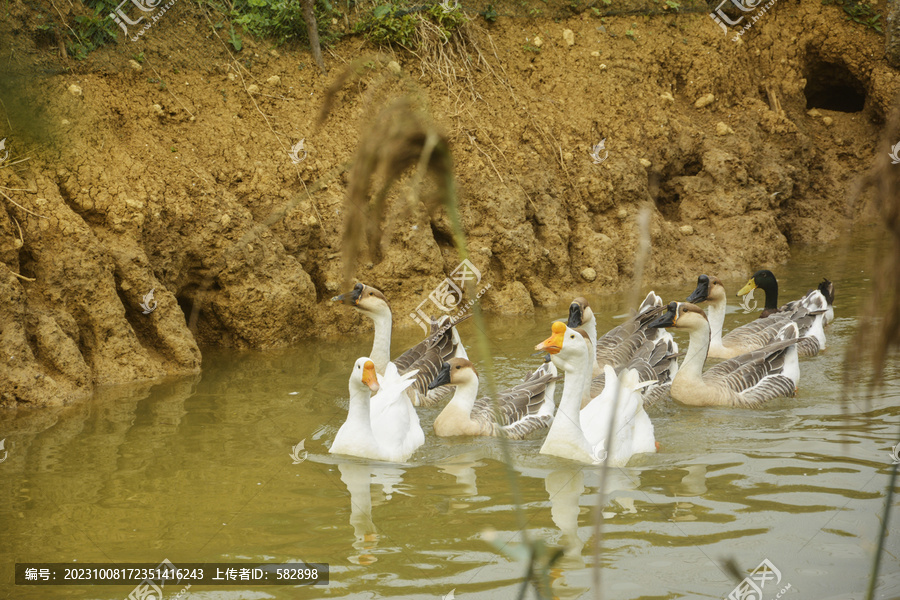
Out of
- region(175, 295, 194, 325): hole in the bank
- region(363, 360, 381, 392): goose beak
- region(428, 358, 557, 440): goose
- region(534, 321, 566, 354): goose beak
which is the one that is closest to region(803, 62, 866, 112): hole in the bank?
region(428, 358, 557, 440): goose

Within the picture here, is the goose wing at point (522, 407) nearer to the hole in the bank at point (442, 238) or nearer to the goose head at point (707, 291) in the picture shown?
the goose head at point (707, 291)

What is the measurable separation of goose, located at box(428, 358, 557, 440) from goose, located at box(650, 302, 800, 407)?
4.83ft

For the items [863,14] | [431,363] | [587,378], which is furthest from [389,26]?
[863,14]

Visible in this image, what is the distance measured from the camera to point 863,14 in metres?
15.3

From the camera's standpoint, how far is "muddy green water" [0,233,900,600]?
446 centimetres

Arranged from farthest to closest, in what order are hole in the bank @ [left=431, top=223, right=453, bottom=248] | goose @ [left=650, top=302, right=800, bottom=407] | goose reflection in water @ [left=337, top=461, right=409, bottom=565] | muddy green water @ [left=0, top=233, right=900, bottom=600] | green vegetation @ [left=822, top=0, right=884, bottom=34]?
green vegetation @ [left=822, top=0, right=884, bottom=34] → hole in the bank @ [left=431, top=223, right=453, bottom=248] → goose @ [left=650, top=302, right=800, bottom=407] → goose reflection in water @ [left=337, top=461, right=409, bottom=565] → muddy green water @ [left=0, top=233, right=900, bottom=600]

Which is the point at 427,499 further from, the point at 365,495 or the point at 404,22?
the point at 404,22

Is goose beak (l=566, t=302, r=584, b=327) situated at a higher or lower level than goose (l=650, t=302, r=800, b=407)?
higher

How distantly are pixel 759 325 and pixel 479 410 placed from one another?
4389 mm

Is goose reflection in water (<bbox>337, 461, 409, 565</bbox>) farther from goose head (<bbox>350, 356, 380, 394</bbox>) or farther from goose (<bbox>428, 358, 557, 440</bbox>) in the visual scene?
goose (<bbox>428, 358, 557, 440</bbox>)

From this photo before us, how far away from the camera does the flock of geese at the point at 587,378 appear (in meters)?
6.33

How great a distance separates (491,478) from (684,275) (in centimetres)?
750

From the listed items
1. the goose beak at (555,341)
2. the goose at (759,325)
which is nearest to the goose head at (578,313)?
the goose beak at (555,341)

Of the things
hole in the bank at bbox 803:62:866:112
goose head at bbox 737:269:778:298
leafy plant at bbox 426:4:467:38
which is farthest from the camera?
hole in the bank at bbox 803:62:866:112
